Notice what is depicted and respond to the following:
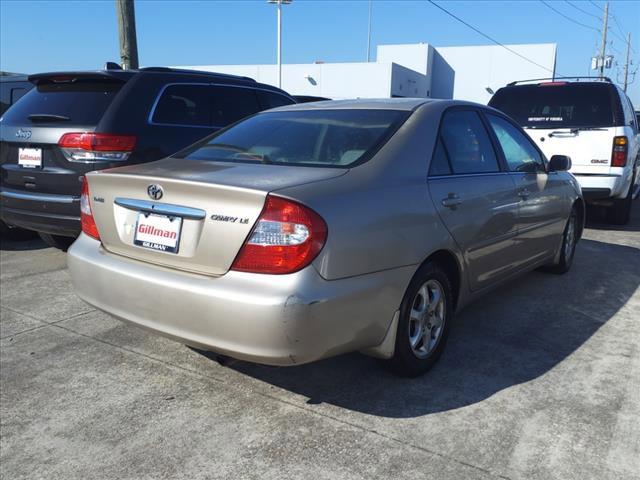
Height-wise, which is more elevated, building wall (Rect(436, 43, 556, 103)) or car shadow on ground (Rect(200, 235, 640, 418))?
building wall (Rect(436, 43, 556, 103))

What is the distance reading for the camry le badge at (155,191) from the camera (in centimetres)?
270

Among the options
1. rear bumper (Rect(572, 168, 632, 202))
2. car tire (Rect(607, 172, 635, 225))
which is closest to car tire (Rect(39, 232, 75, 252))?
rear bumper (Rect(572, 168, 632, 202))

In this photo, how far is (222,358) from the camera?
10.8 feet

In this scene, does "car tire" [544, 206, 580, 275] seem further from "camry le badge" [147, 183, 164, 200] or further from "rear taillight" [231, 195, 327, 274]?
"camry le badge" [147, 183, 164, 200]

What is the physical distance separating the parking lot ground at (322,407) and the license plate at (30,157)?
1.25m

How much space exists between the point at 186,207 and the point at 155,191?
0.22 m

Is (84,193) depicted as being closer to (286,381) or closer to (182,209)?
(182,209)

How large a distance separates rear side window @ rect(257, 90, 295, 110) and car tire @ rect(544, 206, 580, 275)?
130 inches

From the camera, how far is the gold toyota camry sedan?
2426 millimetres

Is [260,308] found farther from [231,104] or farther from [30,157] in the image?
[231,104]

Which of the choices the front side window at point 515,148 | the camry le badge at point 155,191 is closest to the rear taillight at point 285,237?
the camry le badge at point 155,191

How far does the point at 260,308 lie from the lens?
2379 mm

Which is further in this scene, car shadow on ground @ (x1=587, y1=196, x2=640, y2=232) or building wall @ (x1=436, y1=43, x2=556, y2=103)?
building wall @ (x1=436, y1=43, x2=556, y2=103)

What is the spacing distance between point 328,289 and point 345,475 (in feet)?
2.51
